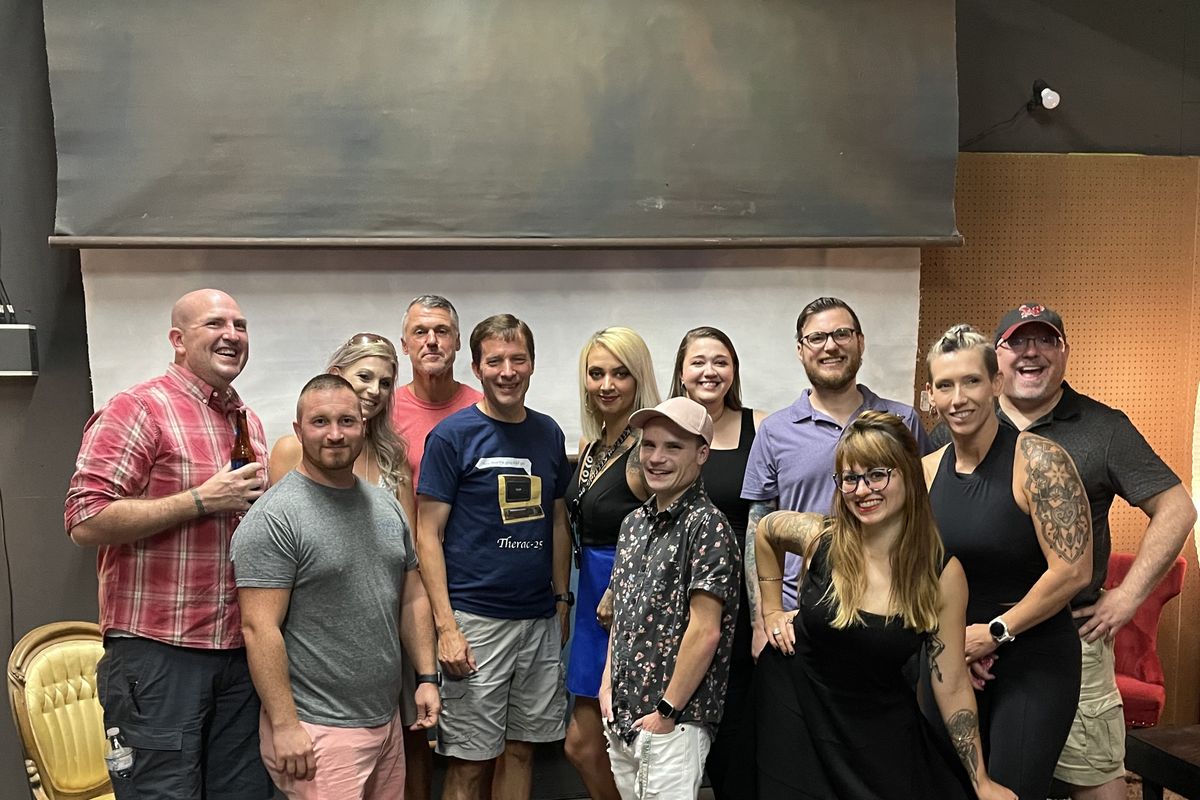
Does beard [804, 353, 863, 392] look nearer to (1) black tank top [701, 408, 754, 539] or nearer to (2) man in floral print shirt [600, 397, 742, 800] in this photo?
(1) black tank top [701, 408, 754, 539]

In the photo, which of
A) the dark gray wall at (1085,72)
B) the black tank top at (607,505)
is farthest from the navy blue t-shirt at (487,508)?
the dark gray wall at (1085,72)

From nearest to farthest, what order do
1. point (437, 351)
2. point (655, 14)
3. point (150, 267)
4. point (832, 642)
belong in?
point (832, 642)
point (437, 351)
point (150, 267)
point (655, 14)

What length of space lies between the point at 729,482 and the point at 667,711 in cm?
78

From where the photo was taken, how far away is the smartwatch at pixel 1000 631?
8.40 ft

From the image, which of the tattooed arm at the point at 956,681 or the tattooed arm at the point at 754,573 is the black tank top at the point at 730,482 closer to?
the tattooed arm at the point at 754,573

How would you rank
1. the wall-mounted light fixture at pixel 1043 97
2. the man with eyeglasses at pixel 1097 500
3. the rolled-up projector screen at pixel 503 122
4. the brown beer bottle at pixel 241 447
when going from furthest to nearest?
the wall-mounted light fixture at pixel 1043 97 < the rolled-up projector screen at pixel 503 122 < the man with eyeglasses at pixel 1097 500 < the brown beer bottle at pixel 241 447

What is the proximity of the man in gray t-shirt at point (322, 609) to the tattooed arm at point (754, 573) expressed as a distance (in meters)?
0.97

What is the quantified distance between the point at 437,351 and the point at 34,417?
1628 millimetres

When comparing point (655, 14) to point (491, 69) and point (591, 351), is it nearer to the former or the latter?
point (491, 69)

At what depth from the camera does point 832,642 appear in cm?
242

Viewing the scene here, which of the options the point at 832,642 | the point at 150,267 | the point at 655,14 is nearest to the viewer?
the point at 832,642

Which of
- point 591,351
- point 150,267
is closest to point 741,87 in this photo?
point 591,351

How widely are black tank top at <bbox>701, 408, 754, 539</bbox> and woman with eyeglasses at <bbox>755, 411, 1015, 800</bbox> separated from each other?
0.58m

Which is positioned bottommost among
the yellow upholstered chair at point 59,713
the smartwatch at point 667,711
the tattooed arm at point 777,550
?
the yellow upholstered chair at point 59,713
